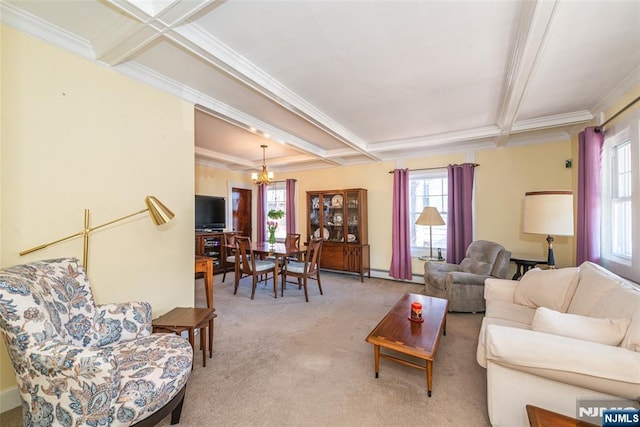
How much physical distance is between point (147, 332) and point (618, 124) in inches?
178

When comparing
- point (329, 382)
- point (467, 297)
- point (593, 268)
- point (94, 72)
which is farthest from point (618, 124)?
point (94, 72)

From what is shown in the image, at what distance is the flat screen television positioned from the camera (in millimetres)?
5395

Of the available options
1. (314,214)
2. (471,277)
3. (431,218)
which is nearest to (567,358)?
(471,277)

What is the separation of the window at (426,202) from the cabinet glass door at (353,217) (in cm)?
100

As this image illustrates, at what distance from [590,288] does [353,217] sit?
363 centimetres

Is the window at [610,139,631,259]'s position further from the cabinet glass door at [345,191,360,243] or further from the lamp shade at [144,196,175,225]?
the lamp shade at [144,196,175,225]

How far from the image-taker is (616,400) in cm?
133

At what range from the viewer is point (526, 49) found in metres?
1.82

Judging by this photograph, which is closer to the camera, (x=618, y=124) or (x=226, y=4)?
(x=226, y=4)

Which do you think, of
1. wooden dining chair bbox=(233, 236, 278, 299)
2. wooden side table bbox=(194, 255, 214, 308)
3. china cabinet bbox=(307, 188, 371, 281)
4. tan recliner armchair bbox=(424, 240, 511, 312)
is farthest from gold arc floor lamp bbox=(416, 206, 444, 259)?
wooden side table bbox=(194, 255, 214, 308)

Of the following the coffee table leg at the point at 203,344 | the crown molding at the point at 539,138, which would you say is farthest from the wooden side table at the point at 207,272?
the crown molding at the point at 539,138

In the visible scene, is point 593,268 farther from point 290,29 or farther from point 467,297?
point 290,29

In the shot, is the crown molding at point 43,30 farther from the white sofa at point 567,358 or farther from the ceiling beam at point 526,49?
the white sofa at point 567,358

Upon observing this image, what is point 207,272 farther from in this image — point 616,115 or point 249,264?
point 616,115
